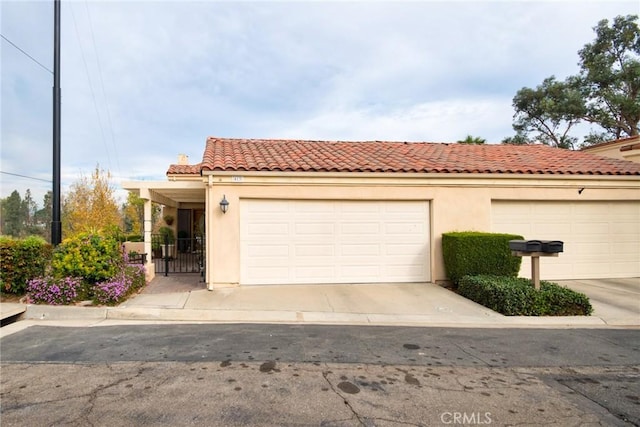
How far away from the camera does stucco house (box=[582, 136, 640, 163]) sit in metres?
12.6

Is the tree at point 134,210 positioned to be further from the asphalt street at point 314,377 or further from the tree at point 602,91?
the tree at point 602,91

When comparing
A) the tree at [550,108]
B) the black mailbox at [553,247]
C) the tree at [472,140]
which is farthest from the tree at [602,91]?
the black mailbox at [553,247]

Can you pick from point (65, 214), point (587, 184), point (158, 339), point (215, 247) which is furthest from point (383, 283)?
point (65, 214)

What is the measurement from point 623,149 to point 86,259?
18.1 m

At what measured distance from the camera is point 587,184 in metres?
9.61

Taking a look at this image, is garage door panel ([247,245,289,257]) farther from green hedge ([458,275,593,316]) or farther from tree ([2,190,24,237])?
tree ([2,190,24,237])

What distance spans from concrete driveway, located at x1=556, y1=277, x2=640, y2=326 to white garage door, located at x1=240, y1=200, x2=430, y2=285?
3.68 m

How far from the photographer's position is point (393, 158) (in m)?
10.4

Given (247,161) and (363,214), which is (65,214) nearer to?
(247,161)

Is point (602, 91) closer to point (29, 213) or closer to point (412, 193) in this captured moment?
point (412, 193)

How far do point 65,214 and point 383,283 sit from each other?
22.2 meters

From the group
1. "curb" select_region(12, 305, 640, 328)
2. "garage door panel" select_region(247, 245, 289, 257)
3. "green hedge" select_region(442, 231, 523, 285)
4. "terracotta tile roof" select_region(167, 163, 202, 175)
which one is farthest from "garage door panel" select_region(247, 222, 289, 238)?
"terracotta tile roof" select_region(167, 163, 202, 175)

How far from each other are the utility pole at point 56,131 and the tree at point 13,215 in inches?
250

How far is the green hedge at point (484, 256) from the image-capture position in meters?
8.09
